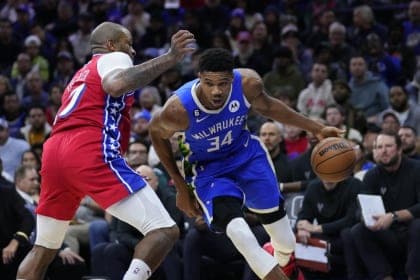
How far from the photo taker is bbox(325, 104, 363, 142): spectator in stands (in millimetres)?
10391

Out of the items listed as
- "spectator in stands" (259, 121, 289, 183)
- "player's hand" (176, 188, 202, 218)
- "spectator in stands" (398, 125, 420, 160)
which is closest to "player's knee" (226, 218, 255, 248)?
"player's hand" (176, 188, 202, 218)

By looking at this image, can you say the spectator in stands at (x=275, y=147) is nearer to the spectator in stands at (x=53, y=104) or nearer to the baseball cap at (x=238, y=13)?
the spectator in stands at (x=53, y=104)

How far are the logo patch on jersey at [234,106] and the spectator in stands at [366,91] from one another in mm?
5083

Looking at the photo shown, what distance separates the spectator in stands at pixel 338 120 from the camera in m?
10.4

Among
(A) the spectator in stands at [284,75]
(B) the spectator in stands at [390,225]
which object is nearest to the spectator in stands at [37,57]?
(A) the spectator in stands at [284,75]

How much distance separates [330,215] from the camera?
8875mm

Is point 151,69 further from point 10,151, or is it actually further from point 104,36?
point 10,151

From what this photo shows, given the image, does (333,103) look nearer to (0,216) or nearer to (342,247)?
(342,247)

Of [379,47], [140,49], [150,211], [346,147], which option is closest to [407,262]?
[346,147]

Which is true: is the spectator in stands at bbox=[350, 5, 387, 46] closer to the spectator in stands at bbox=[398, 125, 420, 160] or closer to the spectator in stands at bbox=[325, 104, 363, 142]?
the spectator in stands at bbox=[325, 104, 363, 142]

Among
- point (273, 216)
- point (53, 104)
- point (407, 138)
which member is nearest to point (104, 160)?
point (273, 216)

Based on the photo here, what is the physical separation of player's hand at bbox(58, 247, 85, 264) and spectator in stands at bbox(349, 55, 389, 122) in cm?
414

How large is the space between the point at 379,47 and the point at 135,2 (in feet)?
13.9

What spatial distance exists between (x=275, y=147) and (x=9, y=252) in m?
2.81
